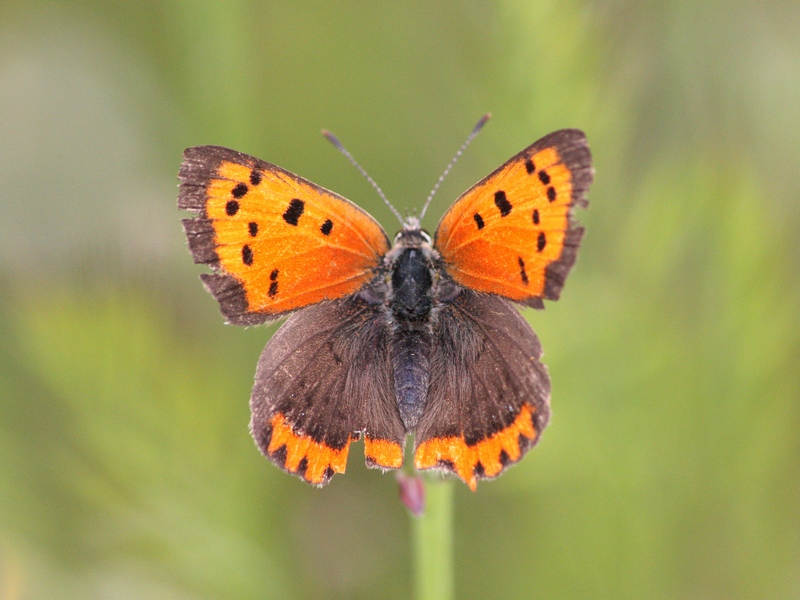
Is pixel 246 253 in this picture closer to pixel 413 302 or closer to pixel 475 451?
pixel 413 302

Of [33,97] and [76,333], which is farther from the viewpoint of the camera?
[33,97]

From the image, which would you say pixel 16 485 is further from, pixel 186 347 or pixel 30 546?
pixel 186 347

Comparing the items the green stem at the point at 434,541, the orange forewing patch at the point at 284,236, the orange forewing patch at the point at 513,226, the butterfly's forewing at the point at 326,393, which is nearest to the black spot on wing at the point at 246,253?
the orange forewing patch at the point at 284,236

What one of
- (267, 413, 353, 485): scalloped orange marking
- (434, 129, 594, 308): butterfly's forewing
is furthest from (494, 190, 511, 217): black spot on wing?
(267, 413, 353, 485): scalloped orange marking

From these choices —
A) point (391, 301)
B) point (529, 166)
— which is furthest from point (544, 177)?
point (391, 301)

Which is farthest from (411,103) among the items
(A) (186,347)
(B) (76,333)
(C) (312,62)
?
(B) (76,333)

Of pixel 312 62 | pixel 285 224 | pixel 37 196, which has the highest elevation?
pixel 312 62

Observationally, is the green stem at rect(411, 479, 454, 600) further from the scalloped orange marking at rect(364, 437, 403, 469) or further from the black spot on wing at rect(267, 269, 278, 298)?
the black spot on wing at rect(267, 269, 278, 298)
